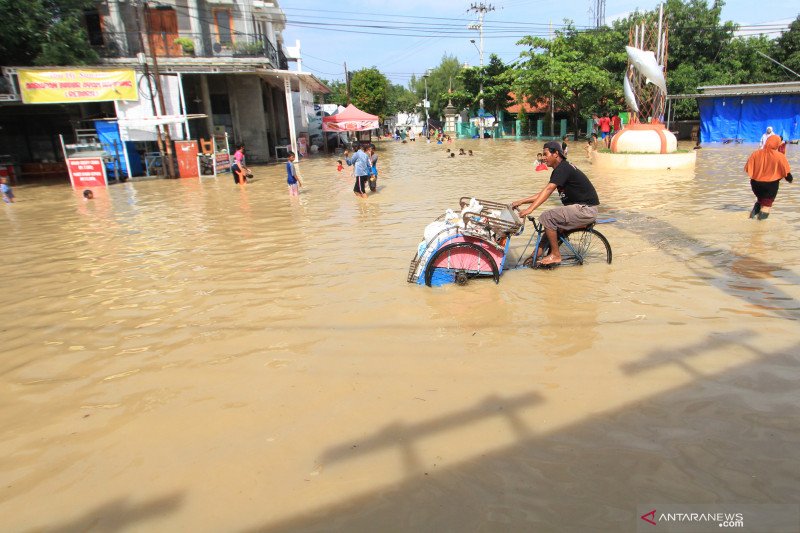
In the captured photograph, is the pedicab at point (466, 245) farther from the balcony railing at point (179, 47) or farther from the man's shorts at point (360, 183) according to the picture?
the balcony railing at point (179, 47)

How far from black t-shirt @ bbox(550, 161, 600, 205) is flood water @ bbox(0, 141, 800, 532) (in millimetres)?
963

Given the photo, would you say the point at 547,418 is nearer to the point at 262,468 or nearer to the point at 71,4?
the point at 262,468

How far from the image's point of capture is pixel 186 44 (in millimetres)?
24281

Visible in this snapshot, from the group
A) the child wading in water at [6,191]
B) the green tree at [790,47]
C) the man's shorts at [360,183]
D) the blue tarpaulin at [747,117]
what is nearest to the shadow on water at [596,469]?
the man's shorts at [360,183]

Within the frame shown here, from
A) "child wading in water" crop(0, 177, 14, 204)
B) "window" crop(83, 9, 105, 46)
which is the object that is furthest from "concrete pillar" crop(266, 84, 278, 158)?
"child wading in water" crop(0, 177, 14, 204)

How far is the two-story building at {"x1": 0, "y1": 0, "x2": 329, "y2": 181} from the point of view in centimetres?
2230

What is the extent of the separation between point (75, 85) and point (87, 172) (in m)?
3.85

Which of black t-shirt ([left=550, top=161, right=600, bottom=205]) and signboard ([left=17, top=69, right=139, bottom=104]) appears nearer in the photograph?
black t-shirt ([left=550, top=161, right=600, bottom=205])

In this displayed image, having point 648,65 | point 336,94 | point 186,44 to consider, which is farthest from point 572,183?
point 336,94

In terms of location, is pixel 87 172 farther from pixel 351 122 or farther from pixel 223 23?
pixel 351 122

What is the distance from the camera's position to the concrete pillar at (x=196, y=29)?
25.1m

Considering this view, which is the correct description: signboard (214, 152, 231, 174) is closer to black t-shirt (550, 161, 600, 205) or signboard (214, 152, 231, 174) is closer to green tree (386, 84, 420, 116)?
black t-shirt (550, 161, 600, 205)

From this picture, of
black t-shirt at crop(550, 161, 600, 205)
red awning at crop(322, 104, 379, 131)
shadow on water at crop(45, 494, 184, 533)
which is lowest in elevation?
shadow on water at crop(45, 494, 184, 533)

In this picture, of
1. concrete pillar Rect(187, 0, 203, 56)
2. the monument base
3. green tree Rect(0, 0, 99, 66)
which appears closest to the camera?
the monument base
